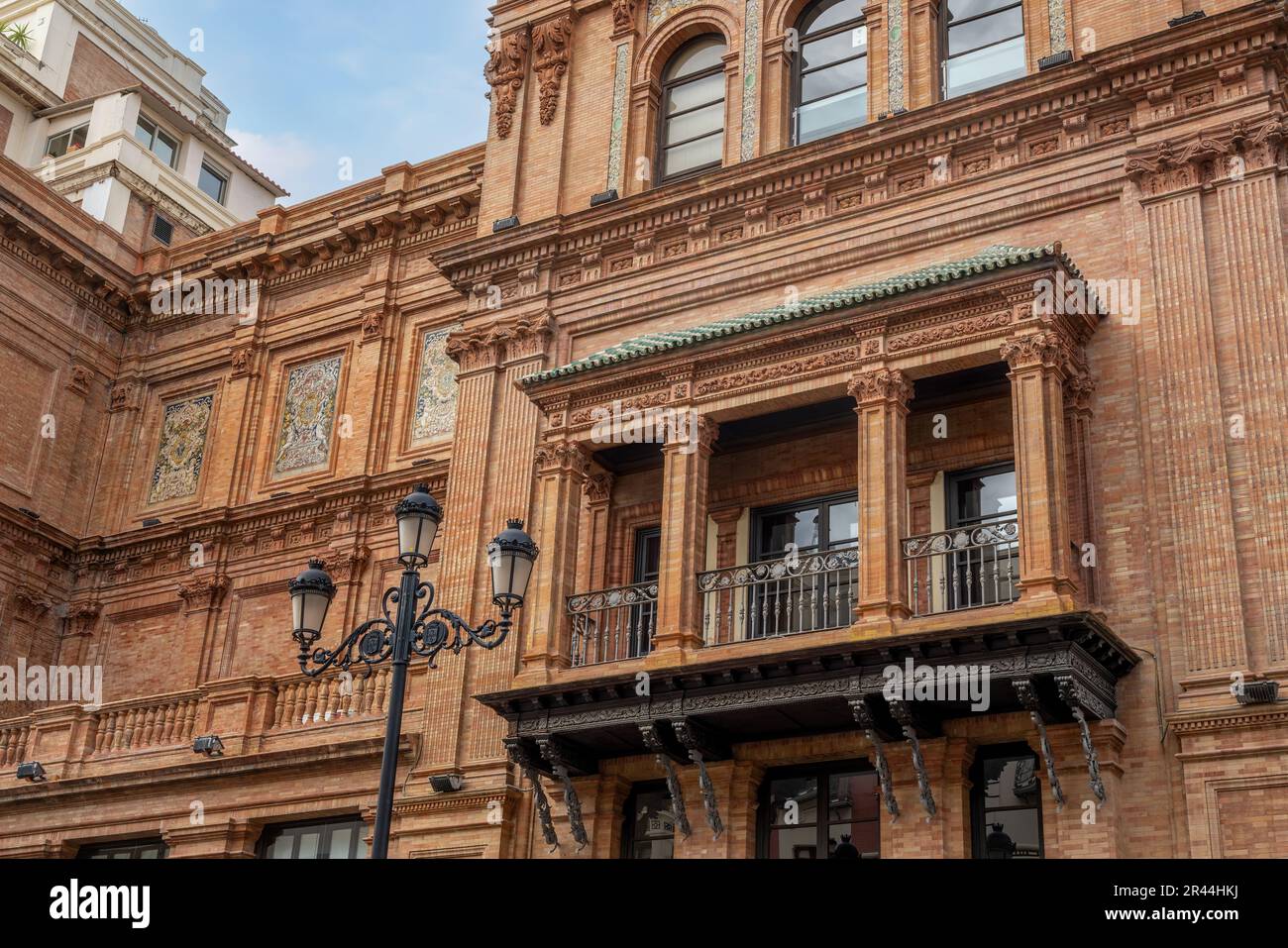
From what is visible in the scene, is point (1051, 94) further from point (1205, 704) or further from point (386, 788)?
point (386, 788)

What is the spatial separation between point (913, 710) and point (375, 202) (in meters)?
15.8

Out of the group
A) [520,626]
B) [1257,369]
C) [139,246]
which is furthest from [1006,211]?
[139,246]

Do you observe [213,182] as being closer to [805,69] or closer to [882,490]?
[805,69]

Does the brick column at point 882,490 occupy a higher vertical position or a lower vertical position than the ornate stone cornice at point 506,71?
lower

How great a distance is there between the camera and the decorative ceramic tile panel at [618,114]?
2289 cm

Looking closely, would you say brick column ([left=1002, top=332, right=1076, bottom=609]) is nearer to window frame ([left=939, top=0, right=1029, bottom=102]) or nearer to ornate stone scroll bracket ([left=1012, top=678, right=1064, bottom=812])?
ornate stone scroll bracket ([left=1012, top=678, right=1064, bottom=812])

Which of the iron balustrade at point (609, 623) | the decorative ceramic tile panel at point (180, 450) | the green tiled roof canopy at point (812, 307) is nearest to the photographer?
the green tiled roof canopy at point (812, 307)

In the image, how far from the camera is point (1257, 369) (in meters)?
16.7

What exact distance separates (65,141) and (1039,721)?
3027 cm

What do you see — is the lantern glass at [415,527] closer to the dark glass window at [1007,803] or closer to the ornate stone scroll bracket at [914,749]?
the ornate stone scroll bracket at [914,749]

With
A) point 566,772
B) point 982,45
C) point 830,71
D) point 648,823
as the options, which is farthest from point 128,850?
point 982,45

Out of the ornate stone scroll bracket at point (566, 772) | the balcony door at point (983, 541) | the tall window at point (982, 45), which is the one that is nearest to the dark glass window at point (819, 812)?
the ornate stone scroll bracket at point (566, 772)

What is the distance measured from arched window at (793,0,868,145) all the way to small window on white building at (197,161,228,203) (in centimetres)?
2257

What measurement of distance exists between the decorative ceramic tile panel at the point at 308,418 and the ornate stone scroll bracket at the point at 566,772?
10.8 m
